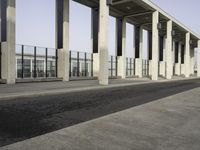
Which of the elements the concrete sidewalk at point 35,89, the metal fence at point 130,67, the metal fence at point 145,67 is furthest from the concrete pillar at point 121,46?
the concrete sidewalk at point 35,89

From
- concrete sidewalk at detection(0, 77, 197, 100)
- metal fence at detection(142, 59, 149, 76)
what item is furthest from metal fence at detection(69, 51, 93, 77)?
metal fence at detection(142, 59, 149, 76)

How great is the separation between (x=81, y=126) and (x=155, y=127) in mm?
2135

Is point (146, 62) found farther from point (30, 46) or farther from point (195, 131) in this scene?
point (195, 131)

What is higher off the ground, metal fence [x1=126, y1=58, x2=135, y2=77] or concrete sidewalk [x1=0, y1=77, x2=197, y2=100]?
metal fence [x1=126, y1=58, x2=135, y2=77]

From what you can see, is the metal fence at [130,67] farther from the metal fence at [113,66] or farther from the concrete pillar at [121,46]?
the metal fence at [113,66]

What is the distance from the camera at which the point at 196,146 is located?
534 cm

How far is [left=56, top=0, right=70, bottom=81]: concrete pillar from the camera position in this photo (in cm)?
2764

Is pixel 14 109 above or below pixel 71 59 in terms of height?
below

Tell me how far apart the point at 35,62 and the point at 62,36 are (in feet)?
15.0

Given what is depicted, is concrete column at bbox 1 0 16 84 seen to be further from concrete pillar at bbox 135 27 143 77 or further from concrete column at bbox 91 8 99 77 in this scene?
concrete pillar at bbox 135 27 143 77

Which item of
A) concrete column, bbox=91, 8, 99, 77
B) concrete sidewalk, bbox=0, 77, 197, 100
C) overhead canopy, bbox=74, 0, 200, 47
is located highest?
overhead canopy, bbox=74, 0, 200, 47

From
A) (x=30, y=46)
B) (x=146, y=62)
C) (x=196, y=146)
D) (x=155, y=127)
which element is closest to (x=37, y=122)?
(x=155, y=127)

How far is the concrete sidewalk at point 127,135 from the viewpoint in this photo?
5070 millimetres

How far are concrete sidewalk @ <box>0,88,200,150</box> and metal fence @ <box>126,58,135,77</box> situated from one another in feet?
115
